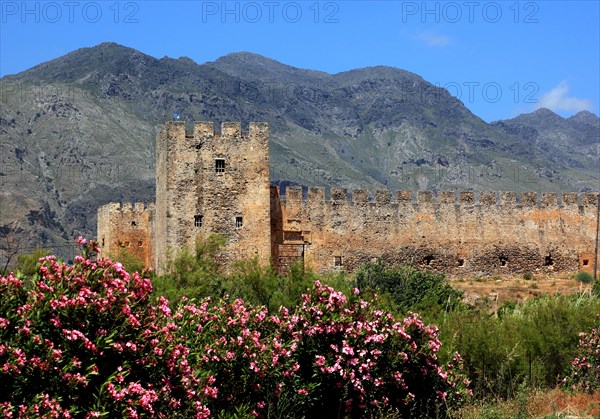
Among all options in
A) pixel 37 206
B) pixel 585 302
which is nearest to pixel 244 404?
pixel 585 302

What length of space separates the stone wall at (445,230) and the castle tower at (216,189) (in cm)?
387

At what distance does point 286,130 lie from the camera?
18400 cm

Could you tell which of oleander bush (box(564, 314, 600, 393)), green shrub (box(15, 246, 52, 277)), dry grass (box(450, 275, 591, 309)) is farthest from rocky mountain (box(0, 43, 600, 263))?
oleander bush (box(564, 314, 600, 393))

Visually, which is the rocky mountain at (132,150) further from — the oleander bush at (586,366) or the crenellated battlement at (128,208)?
the oleander bush at (586,366)

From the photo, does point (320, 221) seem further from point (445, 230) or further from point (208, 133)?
point (208, 133)

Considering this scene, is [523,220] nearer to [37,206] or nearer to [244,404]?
[244,404]

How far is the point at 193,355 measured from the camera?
12.2m

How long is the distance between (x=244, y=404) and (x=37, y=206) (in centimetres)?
10053

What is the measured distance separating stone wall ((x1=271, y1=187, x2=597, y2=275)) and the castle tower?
387 centimetres

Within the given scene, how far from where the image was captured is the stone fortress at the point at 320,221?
3044 cm

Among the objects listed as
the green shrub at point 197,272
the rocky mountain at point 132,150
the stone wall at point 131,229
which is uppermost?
the rocky mountain at point 132,150

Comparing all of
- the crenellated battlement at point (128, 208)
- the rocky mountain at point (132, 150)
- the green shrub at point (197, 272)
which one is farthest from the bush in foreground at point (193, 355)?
the rocky mountain at point (132, 150)

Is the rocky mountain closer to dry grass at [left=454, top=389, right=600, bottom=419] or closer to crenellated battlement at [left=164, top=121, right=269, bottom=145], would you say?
crenellated battlement at [left=164, top=121, right=269, bottom=145]

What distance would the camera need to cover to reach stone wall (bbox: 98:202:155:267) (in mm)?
38500
